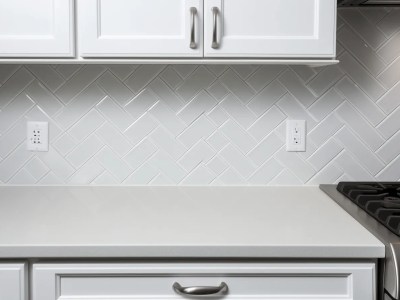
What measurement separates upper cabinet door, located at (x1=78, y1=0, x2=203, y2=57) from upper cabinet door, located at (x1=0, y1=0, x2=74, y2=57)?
46 millimetres

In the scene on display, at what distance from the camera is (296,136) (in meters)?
2.00

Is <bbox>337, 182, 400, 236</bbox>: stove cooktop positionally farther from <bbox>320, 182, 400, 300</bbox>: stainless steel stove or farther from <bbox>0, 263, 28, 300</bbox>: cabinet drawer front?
<bbox>0, 263, 28, 300</bbox>: cabinet drawer front

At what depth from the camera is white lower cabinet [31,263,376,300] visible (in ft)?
4.33

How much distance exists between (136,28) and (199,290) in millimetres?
800

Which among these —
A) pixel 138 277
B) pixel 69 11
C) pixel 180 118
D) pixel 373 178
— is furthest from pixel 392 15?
pixel 138 277

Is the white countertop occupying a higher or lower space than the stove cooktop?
lower

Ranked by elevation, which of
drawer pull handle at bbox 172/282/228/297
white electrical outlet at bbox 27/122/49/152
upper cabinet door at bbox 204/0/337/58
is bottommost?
drawer pull handle at bbox 172/282/228/297

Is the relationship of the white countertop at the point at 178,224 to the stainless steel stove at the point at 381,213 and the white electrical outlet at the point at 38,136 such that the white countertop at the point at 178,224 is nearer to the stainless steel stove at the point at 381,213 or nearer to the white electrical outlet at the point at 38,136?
the stainless steel stove at the point at 381,213

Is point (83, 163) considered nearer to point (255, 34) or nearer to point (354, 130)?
point (255, 34)

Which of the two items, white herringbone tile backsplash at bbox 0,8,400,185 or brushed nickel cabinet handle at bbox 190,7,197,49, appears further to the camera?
white herringbone tile backsplash at bbox 0,8,400,185

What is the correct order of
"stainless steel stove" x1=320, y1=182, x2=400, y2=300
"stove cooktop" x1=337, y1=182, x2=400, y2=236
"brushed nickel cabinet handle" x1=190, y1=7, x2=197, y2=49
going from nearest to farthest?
"stainless steel stove" x1=320, y1=182, x2=400, y2=300 → "stove cooktop" x1=337, y1=182, x2=400, y2=236 → "brushed nickel cabinet handle" x1=190, y1=7, x2=197, y2=49

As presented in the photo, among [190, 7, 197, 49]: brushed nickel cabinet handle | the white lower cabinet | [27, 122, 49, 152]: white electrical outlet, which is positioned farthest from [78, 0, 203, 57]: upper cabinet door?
the white lower cabinet

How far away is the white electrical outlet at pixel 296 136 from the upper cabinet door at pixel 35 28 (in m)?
0.84

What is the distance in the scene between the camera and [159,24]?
64.1 inches
